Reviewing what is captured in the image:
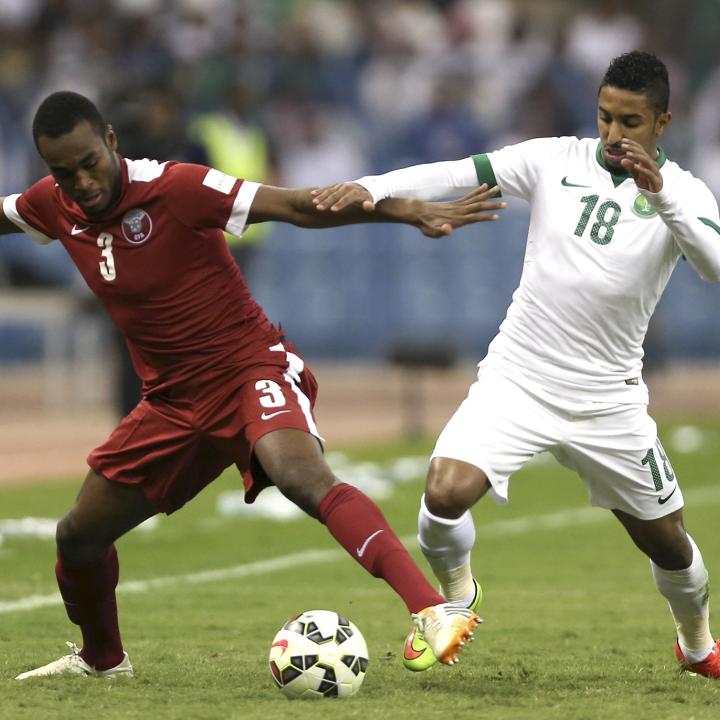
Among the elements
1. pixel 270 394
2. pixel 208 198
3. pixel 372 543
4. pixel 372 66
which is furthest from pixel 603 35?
pixel 372 543

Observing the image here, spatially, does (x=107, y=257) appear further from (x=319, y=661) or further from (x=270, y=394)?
(x=319, y=661)

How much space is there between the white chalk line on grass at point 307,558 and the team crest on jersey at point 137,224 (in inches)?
109

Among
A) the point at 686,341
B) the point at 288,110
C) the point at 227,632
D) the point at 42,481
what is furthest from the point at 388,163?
the point at 227,632

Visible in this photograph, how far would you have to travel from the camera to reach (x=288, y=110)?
70.0ft

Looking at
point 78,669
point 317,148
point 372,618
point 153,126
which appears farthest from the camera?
point 317,148

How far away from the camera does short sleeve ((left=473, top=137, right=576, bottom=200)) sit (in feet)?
21.7

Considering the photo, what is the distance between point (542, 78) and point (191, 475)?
49.0 feet

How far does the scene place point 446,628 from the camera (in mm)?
5602

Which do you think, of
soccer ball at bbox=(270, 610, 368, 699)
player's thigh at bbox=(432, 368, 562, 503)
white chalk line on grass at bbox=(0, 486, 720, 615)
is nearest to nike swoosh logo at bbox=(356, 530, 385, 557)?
soccer ball at bbox=(270, 610, 368, 699)

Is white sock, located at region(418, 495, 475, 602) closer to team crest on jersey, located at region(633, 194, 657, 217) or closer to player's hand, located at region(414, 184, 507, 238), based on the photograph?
player's hand, located at region(414, 184, 507, 238)

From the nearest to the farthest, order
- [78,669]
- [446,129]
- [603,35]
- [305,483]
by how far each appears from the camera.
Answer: [305,483], [78,669], [446,129], [603,35]

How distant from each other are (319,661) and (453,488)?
0.80 m

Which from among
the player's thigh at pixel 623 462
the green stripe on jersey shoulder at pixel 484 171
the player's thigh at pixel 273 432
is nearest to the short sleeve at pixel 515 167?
the green stripe on jersey shoulder at pixel 484 171

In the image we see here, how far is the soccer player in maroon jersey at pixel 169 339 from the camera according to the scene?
6.15 m
